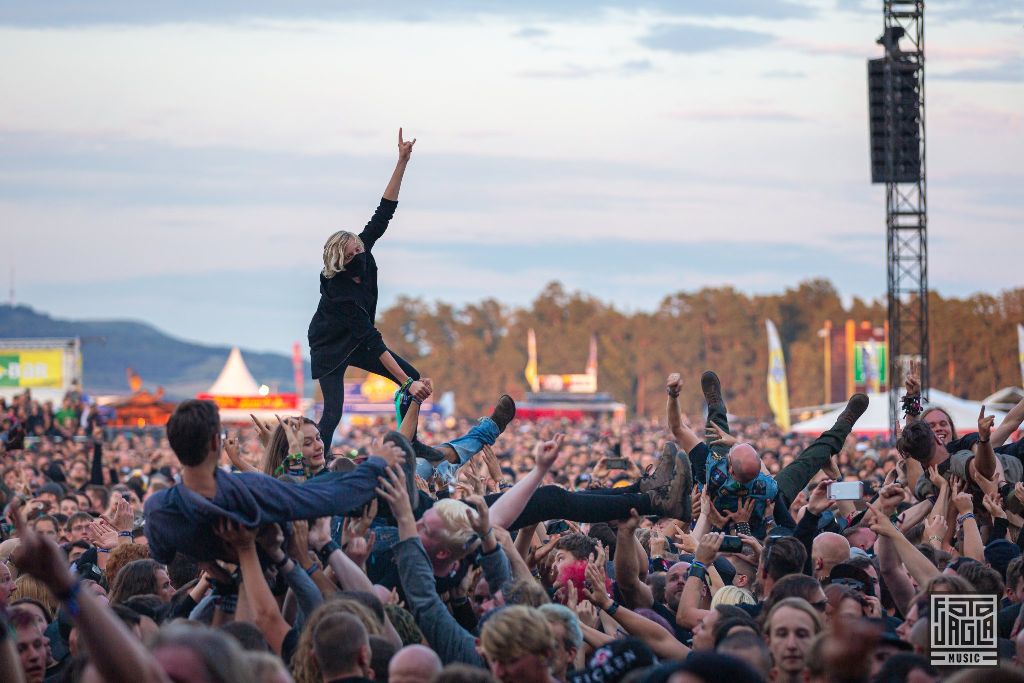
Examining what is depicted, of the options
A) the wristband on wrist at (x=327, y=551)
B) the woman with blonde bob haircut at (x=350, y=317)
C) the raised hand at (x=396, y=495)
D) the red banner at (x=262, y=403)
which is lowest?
the red banner at (x=262, y=403)

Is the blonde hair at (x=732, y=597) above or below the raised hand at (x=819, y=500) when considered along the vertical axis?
below

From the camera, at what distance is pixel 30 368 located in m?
57.6

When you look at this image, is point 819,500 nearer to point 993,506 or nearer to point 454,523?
point 993,506

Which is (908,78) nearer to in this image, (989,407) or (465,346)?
(989,407)

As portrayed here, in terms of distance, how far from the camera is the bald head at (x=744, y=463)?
7641 millimetres

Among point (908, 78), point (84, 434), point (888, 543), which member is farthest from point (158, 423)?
point (888, 543)

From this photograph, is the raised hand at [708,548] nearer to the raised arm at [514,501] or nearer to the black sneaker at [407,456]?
the raised arm at [514,501]

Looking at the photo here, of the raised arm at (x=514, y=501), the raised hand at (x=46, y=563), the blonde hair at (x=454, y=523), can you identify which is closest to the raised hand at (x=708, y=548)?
the raised arm at (x=514, y=501)

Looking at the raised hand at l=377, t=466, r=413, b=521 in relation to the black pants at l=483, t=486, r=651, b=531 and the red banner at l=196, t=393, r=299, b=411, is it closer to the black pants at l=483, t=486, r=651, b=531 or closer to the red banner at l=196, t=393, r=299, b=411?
the black pants at l=483, t=486, r=651, b=531

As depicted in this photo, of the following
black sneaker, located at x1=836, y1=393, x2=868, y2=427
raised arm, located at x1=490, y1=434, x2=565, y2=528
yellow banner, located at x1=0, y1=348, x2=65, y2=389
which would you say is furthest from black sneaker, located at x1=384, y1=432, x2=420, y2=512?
yellow banner, located at x1=0, y1=348, x2=65, y2=389

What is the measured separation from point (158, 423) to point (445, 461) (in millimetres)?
42237

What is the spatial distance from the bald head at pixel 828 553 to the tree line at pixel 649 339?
85.0m

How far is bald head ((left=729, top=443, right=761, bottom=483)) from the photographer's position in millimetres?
7641

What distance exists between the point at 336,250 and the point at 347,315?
543mm
